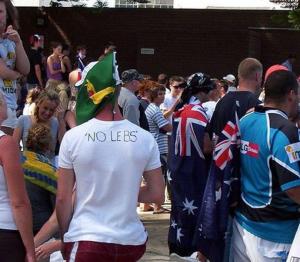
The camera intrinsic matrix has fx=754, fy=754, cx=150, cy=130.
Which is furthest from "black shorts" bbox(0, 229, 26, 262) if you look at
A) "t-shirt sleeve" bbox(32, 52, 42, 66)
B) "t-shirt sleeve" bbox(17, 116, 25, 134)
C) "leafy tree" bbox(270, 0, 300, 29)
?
"leafy tree" bbox(270, 0, 300, 29)

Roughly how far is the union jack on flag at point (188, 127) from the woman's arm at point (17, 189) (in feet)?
10.9

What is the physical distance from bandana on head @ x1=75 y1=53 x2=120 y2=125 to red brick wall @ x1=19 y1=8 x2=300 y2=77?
65.5 ft

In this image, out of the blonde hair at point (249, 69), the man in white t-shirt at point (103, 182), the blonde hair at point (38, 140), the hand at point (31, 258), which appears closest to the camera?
the man in white t-shirt at point (103, 182)

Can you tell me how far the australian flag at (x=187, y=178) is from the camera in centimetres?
732

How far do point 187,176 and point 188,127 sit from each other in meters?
0.48

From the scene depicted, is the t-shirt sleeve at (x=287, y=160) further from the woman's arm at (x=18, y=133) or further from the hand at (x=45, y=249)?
the woman's arm at (x=18, y=133)

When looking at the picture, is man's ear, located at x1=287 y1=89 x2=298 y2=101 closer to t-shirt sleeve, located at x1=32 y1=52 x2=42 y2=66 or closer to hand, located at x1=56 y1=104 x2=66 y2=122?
hand, located at x1=56 y1=104 x2=66 y2=122

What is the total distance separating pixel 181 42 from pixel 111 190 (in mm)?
20559

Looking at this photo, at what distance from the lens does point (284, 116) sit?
489 cm

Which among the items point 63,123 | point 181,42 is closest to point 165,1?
point 181,42

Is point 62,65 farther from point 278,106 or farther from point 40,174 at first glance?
point 278,106

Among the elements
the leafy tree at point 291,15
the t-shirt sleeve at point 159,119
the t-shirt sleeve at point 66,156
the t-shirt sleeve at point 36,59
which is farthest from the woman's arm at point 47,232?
the leafy tree at point 291,15

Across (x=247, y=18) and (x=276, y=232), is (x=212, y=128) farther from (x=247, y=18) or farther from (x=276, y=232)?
(x=247, y=18)

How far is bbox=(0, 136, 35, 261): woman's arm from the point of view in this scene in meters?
4.06
